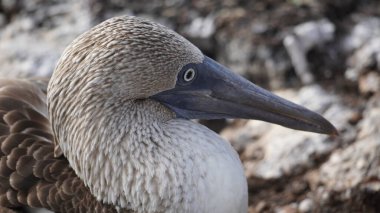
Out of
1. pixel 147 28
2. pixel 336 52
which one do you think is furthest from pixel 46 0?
pixel 147 28

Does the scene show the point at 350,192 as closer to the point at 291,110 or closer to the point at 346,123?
the point at 346,123

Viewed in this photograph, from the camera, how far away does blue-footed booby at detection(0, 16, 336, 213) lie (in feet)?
11.9

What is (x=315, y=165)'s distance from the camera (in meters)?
4.98

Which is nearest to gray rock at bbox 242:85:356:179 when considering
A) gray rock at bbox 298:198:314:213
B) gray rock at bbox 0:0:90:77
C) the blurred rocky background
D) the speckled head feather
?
the blurred rocky background

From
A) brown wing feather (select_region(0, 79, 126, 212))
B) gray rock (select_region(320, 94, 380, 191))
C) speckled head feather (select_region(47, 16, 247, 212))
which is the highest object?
speckled head feather (select_region(47, 16, 247, 212))

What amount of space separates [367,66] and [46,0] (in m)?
2.62

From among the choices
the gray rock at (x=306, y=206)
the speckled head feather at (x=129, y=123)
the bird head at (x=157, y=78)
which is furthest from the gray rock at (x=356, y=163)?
the speckled head feather at (x=129, y=123)

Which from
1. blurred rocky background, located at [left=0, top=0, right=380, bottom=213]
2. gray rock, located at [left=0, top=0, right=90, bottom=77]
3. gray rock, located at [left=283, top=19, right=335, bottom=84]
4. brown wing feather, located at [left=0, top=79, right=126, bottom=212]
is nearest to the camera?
brown wing feather, located at [left=0, top=79, right=126, bottom=212]

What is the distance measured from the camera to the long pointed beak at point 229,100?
12.6 feet

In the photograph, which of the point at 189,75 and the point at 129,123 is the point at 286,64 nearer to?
the point at 189,75

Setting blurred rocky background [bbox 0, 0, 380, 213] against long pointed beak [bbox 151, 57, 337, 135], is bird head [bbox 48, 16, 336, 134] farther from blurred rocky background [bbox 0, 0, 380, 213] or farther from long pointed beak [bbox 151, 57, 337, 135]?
blurred rocky background [bbox 0, 0, 380, 213]

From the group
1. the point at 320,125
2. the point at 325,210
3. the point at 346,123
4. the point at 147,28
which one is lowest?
the point at 325,210

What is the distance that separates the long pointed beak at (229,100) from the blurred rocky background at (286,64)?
1.07 m

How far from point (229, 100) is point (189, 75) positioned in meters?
0.24
